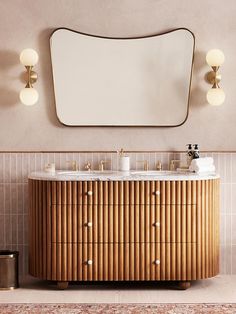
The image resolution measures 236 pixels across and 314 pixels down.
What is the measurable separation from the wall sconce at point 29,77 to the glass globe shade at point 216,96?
119cm

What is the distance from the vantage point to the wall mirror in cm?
482

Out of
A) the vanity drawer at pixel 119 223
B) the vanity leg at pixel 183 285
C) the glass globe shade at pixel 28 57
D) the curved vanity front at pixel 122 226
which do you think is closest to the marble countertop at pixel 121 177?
the curved vanity front at pixel 122 226

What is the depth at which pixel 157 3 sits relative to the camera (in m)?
4.86

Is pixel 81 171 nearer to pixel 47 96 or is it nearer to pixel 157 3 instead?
pixel 47 96

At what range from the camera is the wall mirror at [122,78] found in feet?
15.8

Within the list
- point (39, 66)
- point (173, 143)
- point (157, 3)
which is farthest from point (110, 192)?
point (157, 3)


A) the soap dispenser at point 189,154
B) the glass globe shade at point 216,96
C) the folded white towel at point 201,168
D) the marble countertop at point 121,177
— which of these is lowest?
the marble countertop at point 121,177

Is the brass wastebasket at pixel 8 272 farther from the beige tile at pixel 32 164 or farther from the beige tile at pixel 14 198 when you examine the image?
the beige tile at pixel 32 164

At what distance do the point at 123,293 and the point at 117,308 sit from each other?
1.29ft

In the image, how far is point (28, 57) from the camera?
15.4 feet

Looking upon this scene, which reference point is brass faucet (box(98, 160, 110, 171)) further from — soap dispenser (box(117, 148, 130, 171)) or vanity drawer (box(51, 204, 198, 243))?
vanity drawer (box(51, 204, 198, 243))

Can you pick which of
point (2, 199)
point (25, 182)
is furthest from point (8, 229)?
point (25, 182)

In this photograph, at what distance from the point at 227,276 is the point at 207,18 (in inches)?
71.5

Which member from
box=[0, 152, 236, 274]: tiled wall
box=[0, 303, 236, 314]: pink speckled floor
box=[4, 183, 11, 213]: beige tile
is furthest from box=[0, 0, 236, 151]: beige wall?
box=[0, 303, 236, 314]: pink speckled floor
